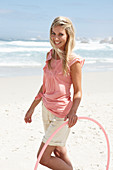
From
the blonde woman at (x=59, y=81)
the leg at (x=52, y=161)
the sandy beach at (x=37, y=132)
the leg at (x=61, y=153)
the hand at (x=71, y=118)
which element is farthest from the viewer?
the sandy beach at (x=37, y=132)

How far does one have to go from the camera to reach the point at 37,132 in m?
4.74

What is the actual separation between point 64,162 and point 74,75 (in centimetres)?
87

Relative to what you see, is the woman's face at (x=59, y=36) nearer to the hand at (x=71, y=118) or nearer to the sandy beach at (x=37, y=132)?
the hand at (x=71, y=118)

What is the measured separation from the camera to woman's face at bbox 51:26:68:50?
8.54 ft

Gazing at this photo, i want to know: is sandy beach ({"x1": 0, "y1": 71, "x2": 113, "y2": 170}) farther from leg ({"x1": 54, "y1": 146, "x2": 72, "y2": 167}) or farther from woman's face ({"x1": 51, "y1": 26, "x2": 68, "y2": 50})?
woman's face ({"x1": 51, "y1": 26, "x2": 68, "y2": 50})

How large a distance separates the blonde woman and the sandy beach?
1090mm

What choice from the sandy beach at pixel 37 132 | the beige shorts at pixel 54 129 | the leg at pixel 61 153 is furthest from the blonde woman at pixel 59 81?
the sandy beach at pixel 37 132

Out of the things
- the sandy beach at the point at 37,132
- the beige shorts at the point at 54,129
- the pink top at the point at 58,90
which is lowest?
the sandy beach at the point at 37,132

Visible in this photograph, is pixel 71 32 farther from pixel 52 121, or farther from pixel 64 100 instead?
pixel 52 121

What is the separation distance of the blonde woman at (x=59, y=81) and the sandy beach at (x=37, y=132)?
1090 mm

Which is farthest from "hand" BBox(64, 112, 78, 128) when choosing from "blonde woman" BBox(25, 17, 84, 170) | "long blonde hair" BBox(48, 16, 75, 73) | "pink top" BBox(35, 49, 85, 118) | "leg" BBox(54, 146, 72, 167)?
"leg" BBox(54, 146, 72, 167)

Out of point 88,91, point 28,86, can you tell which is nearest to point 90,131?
point 88,91

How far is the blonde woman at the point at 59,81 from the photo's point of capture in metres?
2.58

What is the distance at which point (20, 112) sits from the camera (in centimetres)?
566
